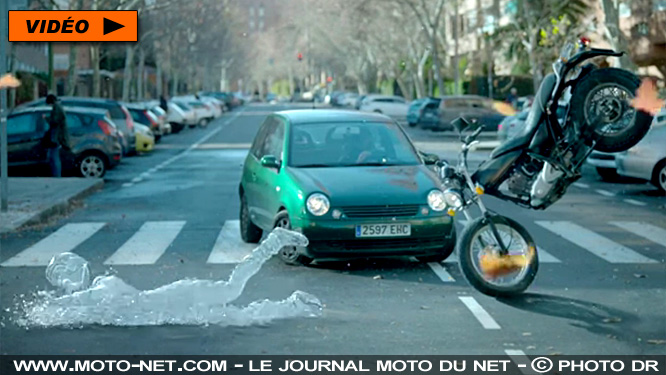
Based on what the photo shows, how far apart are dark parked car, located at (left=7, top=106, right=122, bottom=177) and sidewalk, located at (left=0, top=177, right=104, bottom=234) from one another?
58.9 inches

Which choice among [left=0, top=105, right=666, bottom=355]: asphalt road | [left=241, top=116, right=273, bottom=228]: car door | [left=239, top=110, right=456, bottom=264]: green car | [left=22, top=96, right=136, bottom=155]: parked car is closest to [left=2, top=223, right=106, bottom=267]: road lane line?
[left=0, top=105, right=666, bottom=355]: asphalt road

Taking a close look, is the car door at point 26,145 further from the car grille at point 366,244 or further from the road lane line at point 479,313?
the road lane line at point 479,313

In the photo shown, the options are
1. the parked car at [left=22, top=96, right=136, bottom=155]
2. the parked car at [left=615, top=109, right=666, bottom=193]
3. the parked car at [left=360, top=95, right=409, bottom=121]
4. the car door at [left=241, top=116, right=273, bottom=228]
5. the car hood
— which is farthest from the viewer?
the parked car at [left=360, top=95, right=409, bottom=121]

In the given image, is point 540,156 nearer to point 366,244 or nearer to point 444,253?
point 366,244

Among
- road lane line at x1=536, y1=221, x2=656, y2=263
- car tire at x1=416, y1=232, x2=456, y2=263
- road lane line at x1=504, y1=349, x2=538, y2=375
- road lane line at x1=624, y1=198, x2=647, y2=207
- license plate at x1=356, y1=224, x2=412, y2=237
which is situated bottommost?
road lane line at x1=624, y1=198, x2=647, y2=207

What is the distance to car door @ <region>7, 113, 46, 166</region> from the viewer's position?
86.0 feet

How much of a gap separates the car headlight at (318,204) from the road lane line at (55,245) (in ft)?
9.92

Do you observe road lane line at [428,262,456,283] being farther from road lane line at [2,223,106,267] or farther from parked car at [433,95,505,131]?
parked car at [433,95,505,131]

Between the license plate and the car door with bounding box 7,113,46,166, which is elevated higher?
the license plate

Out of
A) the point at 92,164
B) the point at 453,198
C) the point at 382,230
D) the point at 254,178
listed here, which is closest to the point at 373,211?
the point at 382,230

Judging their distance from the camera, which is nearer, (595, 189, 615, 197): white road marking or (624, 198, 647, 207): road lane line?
(624, 198, 647, 207): road lane line

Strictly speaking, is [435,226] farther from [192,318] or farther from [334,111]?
[192,318]

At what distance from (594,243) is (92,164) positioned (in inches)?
583

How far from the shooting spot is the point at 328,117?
14.3 m
